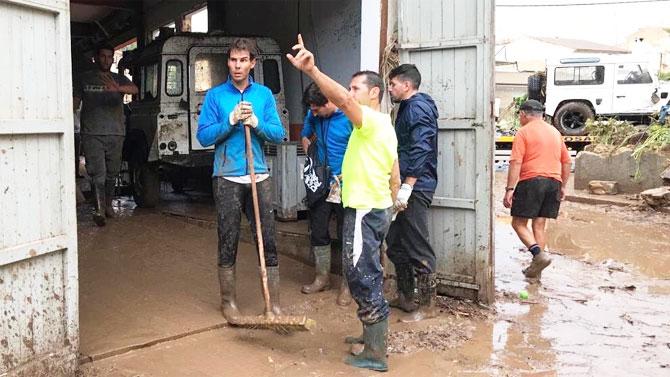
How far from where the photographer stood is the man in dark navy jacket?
4469 millimetres

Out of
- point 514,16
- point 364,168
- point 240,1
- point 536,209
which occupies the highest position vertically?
point 514,16

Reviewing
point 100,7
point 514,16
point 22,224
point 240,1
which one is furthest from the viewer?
point 514,16

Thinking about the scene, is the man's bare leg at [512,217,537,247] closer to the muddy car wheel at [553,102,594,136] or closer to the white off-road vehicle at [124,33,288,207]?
the white off-road vehicle at [124,33,288,207]

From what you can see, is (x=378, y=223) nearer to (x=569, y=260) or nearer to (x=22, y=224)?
(x=22, y=224)

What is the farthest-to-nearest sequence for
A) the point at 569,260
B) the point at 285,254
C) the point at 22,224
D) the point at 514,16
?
the point at 514,16, the point at 569,260, the point at 285,254, the point at 22,224

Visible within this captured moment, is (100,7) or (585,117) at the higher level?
(100,7)

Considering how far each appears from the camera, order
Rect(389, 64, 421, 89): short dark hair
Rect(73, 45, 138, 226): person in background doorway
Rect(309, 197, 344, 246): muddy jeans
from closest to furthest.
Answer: Rect(389, 64, 421, 89): short dark hair, Rect(309, 197, 344, 246): muddy jeans, Rect(73, 45, 138, 226): person in background doorway

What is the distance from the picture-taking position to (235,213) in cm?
425

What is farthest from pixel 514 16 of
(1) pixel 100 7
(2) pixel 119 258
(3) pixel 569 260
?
(2) pixel 119 258

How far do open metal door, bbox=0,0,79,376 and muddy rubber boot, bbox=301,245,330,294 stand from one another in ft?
7.12

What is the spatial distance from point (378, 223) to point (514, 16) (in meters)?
33.8

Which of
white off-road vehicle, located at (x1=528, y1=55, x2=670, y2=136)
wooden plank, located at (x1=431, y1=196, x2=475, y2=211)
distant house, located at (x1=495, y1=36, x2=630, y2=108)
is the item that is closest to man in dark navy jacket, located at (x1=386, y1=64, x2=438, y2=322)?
wooden plank, located at (x1=431, y1=196, x2=475, y2=211)

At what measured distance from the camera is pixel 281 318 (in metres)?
3.88

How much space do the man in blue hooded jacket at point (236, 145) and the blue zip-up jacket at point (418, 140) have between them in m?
0.92
